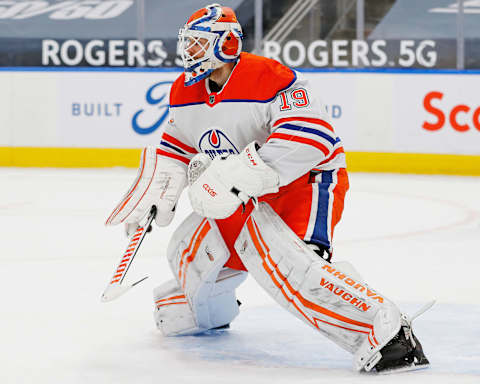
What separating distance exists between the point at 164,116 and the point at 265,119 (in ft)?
18.1

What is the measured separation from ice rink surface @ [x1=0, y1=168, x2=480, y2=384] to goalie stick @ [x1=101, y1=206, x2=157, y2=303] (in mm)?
162

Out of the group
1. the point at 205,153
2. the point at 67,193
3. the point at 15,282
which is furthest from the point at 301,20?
the point at 205,153

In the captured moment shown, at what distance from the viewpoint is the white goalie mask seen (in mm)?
2494

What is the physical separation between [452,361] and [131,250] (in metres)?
0.84

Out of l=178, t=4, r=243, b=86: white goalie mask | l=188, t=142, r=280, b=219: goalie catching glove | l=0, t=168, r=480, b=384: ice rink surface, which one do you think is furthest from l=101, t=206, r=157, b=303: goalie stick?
l=178, t=4, r=243, b=86: white goalie mask

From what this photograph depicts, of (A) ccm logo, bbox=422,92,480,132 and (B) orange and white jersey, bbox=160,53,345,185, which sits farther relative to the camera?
(A) ccm logo, bbox=422,92,480,132

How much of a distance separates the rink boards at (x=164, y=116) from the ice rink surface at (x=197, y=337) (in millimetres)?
1738

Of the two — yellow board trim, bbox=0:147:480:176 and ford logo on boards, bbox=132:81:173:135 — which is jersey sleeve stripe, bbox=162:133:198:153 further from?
ford logo on boards, bbox=132:81:173:135

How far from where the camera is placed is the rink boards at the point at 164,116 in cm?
741

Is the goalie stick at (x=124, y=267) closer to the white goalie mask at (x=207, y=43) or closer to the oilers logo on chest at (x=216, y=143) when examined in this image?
the oilers logo on chest at (x=216, y=143)

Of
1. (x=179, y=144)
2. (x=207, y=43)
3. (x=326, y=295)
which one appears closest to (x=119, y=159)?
(x=179, y=144)

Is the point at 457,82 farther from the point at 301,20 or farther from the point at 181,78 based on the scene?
the point at 181,78

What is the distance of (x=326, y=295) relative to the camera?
232cm

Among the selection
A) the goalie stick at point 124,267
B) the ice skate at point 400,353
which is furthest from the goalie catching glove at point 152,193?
the ice skate at point 400,353
